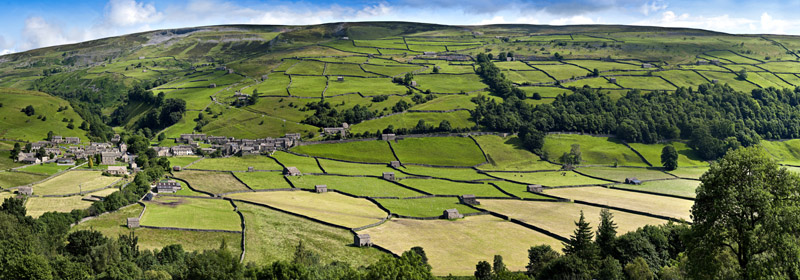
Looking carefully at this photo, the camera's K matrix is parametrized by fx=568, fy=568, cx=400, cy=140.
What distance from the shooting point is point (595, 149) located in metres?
144

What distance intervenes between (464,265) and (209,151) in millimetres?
90123

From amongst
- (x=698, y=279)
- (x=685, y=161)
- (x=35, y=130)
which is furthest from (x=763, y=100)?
(x=35, y=130)

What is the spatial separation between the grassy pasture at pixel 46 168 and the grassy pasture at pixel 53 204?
20.8 m

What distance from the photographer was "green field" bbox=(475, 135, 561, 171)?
133 m

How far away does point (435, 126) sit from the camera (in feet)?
497

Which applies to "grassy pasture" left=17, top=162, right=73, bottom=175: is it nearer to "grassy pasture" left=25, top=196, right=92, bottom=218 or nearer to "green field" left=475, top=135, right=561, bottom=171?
"grassy pasture" left=25, top=196, right=92, bottom=218

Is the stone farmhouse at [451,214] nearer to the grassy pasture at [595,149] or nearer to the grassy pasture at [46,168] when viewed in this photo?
the grassy pasture at [595,149]

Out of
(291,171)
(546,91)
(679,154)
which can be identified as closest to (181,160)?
(291,171)

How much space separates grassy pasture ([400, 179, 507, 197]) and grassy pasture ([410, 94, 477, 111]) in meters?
52.4

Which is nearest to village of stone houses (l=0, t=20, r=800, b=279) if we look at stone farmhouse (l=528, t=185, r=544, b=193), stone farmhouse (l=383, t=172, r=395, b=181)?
stone farmhouse (l=383, t=172, r=395, b=181)

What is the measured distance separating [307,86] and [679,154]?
111504 millimetres

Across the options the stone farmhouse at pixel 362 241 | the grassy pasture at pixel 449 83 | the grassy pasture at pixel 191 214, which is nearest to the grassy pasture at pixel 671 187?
the stone farmhouse at pixel 362 241

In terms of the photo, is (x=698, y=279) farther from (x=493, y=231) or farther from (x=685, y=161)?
(x=685, y=161)

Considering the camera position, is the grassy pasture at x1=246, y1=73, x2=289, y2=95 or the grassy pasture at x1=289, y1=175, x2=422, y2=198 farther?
the grassy pasture at x1=246, y1=73, x2=289, y2=95
